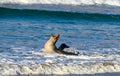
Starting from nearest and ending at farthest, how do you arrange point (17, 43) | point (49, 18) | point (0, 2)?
point (17, 43) → point (49, 18) → point (0, 2)

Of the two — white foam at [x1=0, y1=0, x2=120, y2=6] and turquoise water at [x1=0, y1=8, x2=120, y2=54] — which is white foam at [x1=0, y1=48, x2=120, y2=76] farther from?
white foam at [x1=0, y1=0, x2=120, y2=6]

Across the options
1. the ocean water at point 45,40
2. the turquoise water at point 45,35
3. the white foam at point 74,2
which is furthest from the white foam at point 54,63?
the white foam at point 74,2

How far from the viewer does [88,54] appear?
13.5 meters

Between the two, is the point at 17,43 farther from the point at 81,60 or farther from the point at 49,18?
the point at 49,18

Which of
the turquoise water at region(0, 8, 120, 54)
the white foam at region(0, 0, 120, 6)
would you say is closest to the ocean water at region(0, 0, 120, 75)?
the turquoise water at region(0, 8, 120, 54)

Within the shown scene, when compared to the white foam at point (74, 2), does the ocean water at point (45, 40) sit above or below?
above

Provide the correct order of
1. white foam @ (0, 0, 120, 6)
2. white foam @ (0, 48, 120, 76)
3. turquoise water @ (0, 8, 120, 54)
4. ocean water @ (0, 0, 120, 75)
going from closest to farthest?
white foam @ (0, 48, 120, 76) < ocean water @ (0, 0, 120, 75) < turquoise water @ (0, 8, 120, 54) < white foam @ (0, 0, 120, 6)

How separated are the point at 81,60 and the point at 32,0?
70.7 ft

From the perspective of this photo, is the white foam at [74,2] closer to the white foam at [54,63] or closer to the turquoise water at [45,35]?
the turquoise water at [45,35]

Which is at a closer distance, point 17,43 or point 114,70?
point 114,70

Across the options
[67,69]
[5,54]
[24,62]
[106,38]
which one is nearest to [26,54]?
[5,54]

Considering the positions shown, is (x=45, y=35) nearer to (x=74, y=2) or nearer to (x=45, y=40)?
(x=45, y=40)

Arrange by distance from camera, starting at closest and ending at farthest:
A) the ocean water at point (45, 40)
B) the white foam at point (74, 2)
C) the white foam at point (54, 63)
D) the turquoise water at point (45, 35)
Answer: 1. the white foam at point (54, 63)
2. the ocean water at point (45, 40)
3. the turquoise water at point (45, 35)
4. the white foam at point (74, 2)

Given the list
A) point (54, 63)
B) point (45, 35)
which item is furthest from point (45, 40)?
point (54, 63)
